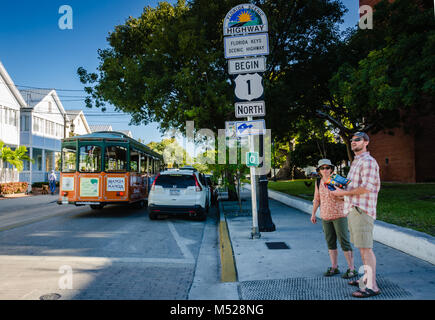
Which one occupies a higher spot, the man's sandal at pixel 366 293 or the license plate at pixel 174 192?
the license plate at pixel 174 192

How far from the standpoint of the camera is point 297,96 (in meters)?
17.3

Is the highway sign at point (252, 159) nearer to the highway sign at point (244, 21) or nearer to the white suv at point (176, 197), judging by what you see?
the highway sign at point (244, 21)

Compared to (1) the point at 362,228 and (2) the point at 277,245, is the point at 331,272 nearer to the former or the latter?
(1) the point at 362,228

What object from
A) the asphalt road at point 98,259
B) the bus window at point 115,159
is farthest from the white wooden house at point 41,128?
the asphalt road at point 98,259

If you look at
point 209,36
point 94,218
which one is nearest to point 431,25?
point 209,36

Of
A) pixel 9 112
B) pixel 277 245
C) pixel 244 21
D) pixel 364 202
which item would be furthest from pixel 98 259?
pixel 9 112

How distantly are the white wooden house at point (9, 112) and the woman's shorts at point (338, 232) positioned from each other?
2838cm

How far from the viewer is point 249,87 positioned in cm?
806

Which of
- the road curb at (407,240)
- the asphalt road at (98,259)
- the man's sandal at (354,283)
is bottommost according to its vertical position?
the asphalt road at (98,259)

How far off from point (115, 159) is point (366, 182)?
34.5 feet

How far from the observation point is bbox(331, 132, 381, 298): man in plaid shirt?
388 centimetres

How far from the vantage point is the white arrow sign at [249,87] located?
8.02 metres
